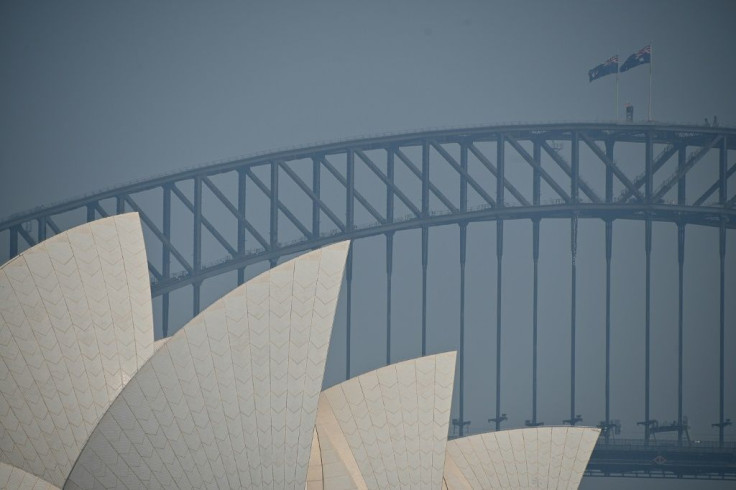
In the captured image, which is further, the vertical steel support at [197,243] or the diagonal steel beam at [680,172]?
the diagonal steel beam at [680,172]

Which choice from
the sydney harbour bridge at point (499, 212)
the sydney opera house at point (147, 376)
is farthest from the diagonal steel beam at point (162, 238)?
the sydney opera house at point (147, 376)

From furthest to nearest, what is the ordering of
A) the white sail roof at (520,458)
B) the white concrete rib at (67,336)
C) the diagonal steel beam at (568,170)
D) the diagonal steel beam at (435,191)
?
1. the diagonal steel beam at (568,170)
2. the diagonal steel beam at (435,191)
3. the white sail roof at (520,458)
4. the white concrete rib at (67,336)

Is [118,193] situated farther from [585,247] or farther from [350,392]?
[585,247]

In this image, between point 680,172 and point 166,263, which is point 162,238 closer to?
point 166,263

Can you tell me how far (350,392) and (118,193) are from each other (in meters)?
40.4

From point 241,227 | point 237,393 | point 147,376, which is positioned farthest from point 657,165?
point 147,376

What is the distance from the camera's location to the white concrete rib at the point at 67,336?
5431 cm

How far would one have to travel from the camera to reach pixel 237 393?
5491 cm

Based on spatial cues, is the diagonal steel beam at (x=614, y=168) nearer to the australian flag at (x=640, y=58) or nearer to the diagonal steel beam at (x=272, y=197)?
the australian flag at (x=640, y=58)

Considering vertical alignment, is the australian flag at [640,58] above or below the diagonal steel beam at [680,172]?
above

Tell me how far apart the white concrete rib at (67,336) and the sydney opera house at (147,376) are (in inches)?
1.6

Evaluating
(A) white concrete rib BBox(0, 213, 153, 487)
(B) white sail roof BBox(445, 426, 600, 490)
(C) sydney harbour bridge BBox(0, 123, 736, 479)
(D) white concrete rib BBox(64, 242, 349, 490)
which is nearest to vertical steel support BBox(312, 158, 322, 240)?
(C) sydney harbour bridge BBox(0, 123, 736, 479)

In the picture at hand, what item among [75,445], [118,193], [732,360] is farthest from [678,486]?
[75,445]

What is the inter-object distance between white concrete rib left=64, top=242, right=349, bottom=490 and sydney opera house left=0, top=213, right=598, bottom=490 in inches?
1.2
